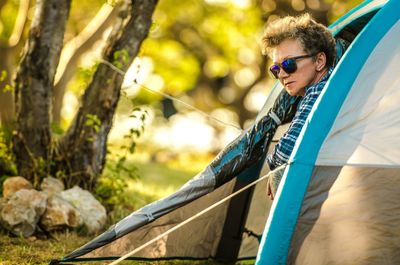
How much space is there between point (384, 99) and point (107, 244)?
1.81 meters

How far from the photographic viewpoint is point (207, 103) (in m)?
19.3

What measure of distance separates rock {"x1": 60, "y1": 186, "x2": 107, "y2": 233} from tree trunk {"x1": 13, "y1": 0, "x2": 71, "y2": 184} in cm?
37

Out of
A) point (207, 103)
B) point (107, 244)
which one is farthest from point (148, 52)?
point (107, 244)

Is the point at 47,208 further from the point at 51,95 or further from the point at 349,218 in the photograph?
the point at 349,218

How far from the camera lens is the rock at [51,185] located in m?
4.77

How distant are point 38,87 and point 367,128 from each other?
2958 mm

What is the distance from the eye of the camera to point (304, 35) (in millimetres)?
3238

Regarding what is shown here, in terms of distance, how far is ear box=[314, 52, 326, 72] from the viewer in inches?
128

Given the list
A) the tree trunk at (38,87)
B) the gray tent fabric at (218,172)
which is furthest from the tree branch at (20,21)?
the gray tent fabric at (218,172)

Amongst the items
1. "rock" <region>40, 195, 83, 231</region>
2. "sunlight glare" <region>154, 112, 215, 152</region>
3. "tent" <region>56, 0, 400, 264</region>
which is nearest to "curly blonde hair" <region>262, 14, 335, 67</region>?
"tent" <region>56, 0, 400, 264</region>

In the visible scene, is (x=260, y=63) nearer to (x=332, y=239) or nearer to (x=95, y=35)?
(x=95, y=35)

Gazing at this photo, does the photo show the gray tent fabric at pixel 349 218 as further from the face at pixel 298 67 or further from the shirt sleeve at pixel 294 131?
the face at pixel 298 67

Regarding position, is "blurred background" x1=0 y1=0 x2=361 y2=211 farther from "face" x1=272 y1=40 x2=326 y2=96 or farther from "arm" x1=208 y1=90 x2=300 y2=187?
"face" x1=272 y1=40 x2=326 y2=96

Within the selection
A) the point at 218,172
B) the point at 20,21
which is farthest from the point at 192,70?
the point at 218,172
